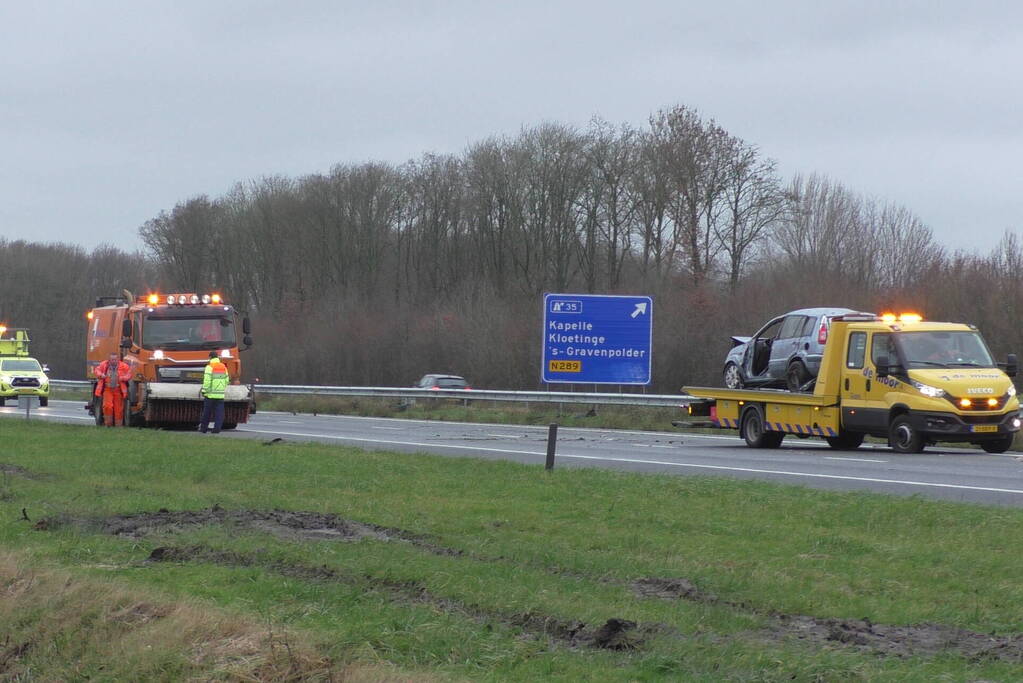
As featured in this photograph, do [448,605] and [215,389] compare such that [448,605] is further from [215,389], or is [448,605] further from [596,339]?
[596,339]

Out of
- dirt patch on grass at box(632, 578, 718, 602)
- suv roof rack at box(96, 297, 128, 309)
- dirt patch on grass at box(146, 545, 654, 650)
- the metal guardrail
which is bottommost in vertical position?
dirt patch on grass at box(146, 545, 654, 650)

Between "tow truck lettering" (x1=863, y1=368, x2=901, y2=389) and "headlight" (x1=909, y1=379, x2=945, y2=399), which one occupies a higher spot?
"tow truck lettering" (x1=863, y1=368, x2=901, y2=389)

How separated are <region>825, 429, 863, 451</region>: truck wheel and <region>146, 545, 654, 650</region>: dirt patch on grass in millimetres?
16453

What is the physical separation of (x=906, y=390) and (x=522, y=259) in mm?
46595

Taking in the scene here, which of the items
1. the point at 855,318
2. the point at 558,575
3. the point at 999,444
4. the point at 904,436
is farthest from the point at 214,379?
the point at 558,575

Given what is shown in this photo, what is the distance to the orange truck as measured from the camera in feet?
92.7

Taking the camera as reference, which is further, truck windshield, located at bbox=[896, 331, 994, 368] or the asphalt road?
truck windshield, located at bbox=[896, 331, 994, 368]

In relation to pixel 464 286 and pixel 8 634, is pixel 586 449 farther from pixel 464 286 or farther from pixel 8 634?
pixel 464 286

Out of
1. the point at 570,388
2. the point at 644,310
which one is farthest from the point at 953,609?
the point at 570,388

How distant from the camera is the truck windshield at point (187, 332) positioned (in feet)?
93.6

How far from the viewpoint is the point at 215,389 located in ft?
88.0

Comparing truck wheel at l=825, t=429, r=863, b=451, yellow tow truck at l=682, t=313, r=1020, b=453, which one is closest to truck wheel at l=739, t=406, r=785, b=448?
yellow tow truck at l=682, t=313, r=1020, b=453

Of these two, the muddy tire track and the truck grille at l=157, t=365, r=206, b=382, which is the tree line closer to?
the truck grille at l=157, t=365, r=206, b=382

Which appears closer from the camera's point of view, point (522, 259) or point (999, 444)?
point (999, 444)
